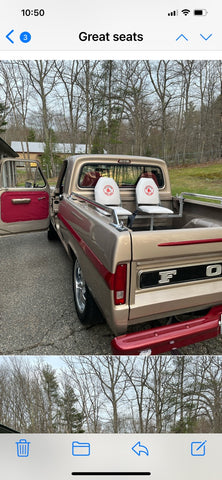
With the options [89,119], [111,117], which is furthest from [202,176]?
[89,119]

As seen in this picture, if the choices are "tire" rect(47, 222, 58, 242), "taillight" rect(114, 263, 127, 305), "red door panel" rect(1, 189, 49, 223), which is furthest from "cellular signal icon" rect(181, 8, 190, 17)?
"tire" rect(47, 222, 58, 242)

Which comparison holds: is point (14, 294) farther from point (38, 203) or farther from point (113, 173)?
point (113, 173)

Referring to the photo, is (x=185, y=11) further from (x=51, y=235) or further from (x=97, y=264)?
(x=51, y=235)

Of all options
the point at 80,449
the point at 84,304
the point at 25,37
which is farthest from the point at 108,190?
the point at 80,449

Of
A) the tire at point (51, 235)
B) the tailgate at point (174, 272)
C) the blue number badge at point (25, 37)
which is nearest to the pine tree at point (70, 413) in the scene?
the tailgate at point (174, 272)

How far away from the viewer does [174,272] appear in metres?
1.75

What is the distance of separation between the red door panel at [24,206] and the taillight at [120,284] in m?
3.39

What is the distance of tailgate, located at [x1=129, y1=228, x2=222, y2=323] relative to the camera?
1616mm

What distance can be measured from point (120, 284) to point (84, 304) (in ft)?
3.71

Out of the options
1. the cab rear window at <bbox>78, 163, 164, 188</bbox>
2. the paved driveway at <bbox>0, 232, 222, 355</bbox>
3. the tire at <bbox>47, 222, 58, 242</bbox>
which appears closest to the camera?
the paved driveway at <bbox>0, 232, 222, 355</bbox>

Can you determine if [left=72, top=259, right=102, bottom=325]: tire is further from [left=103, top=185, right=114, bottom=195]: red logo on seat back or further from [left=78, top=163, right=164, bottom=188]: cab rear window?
[left=78, top=163, right=164, bottom=188]: cab rear window

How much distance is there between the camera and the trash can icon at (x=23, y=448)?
1275 millimetres

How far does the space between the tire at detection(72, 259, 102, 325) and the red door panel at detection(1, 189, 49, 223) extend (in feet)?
7.00

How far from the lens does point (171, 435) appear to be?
131 centimetres
